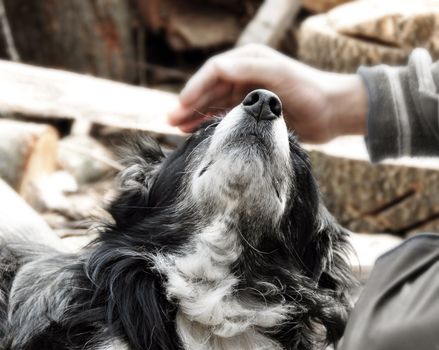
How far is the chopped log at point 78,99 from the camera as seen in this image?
3.56 m

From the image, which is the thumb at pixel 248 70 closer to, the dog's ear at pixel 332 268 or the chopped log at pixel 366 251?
the dog's ear at pixel 332 268

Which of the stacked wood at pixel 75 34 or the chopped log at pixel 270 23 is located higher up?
the chopped log at pixel 270 23

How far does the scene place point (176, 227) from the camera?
7.87 ft

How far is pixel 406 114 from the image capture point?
271cm

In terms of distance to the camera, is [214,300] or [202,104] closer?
[214,300]

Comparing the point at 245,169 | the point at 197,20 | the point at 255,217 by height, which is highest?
the point at 245,169

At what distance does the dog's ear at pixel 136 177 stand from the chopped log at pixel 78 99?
0.59 metres

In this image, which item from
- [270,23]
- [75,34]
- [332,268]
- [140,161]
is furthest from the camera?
[75,34]

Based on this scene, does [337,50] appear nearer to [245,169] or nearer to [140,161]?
Result: [140,161]

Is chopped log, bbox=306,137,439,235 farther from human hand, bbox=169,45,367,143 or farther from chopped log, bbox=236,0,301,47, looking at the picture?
chopped log, bbox=236,0,301,47

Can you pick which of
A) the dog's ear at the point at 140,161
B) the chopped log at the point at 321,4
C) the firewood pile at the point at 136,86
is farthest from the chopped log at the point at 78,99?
the chopped log at the point at 321,4

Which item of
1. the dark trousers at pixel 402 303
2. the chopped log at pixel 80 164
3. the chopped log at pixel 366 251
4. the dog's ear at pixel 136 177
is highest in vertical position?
the dark trousers at pixel 402 303

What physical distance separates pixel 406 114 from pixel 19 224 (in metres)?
1.37

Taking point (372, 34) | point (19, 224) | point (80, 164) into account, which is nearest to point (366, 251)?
point (19, 224)
